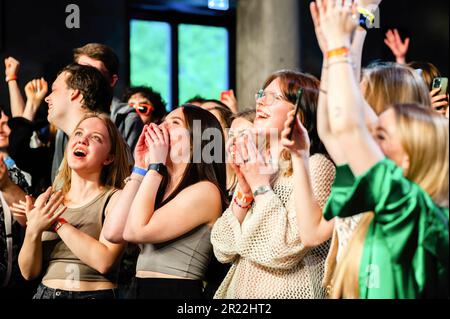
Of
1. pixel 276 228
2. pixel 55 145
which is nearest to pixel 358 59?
pixel 276 228

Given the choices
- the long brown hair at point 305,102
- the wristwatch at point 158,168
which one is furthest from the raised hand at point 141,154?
the long brown hair at point 305,102

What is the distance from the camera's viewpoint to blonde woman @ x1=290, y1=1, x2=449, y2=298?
176 cm

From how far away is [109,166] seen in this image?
3.04 m

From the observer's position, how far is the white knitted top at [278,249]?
239 cm

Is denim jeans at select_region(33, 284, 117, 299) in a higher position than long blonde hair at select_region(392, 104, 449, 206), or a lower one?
lower

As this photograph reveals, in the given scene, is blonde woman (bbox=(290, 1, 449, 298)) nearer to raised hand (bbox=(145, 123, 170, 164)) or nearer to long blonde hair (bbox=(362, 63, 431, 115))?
long blonde hair (bbox=(362, 63, 431, 115))

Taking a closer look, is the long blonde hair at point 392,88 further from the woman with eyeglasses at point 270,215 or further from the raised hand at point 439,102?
the raised hand at point 439,102

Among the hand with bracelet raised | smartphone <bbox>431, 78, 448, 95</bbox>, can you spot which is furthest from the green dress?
smartphone <bbox>431, 78, 448, 95</bbox>

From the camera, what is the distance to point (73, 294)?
2.77 meters

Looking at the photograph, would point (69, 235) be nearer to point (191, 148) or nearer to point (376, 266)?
point (191, 148)

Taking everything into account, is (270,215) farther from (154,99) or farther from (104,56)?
(154,99)

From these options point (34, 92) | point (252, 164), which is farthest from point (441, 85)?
Answer: point (34, 92)

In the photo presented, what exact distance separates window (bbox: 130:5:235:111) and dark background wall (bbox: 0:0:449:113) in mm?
1106

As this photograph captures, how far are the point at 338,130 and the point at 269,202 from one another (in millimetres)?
674
